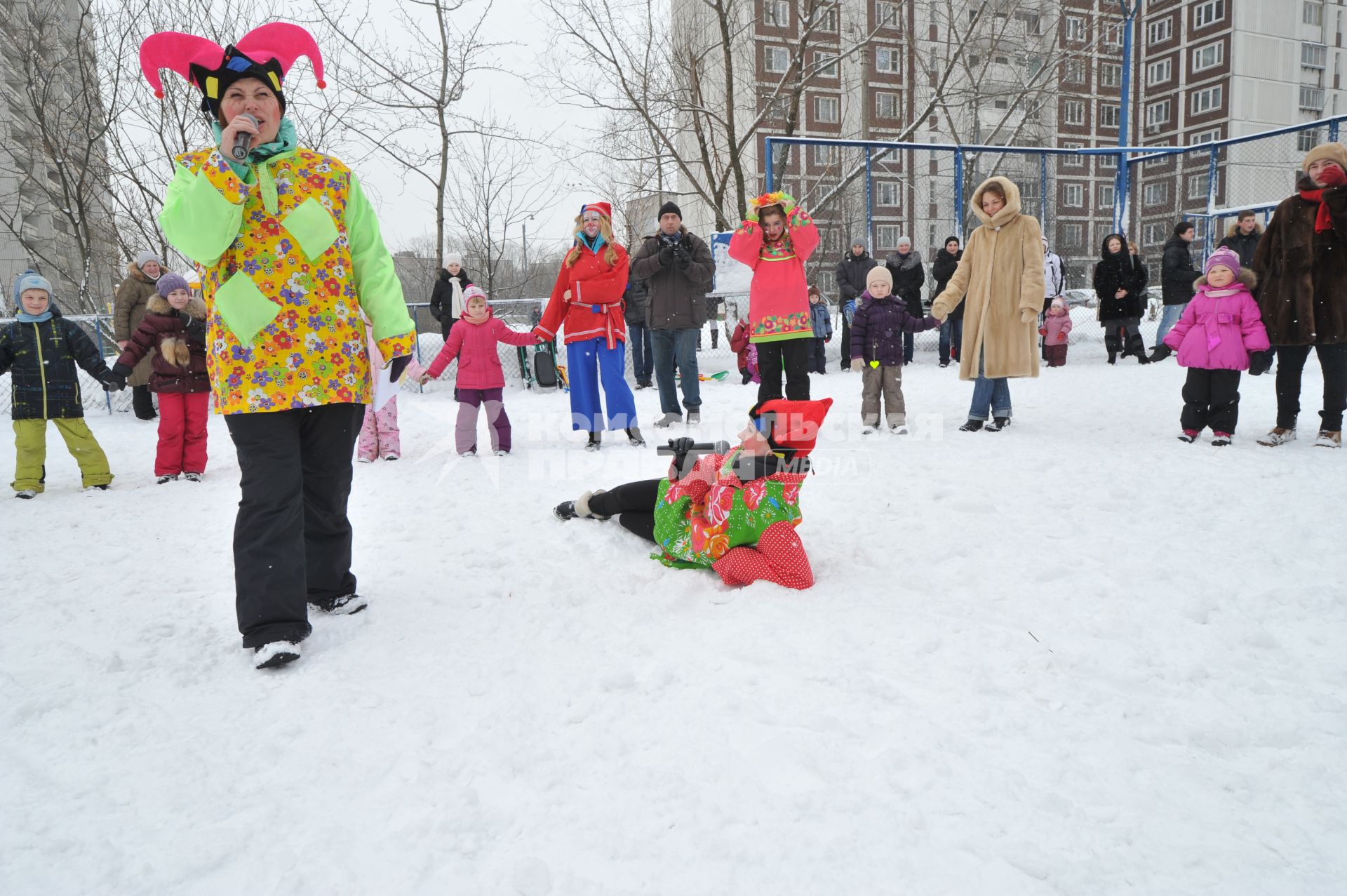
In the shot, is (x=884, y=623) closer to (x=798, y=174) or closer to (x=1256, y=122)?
(x=798, y=174)

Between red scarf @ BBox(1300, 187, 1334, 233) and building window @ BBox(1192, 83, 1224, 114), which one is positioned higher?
building window @ BBox(1192, 83, 1224, 114)

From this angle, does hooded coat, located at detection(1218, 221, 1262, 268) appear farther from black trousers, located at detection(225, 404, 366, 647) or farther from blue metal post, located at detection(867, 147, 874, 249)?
black trousers, located at detection(225, 404, 366, 647)

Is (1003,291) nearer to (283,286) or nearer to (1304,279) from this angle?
(1304,279)

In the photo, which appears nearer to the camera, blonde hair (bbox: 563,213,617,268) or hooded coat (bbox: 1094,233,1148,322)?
blonde hair (bbox: 563,213,617,268)

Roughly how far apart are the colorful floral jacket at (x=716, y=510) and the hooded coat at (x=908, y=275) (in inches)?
338

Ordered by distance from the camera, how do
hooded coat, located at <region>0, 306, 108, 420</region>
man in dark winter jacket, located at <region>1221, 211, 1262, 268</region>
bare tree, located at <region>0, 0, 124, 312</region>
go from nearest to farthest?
1. hooded coat, located at <region>0, 306, 108, 420</region>
2. man in dark winter jacket, located at <region>1221, 211, 1262, 268</region>
3. bare tree, located at <region>0, 0, 124, 312</region>

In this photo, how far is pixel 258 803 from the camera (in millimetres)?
1883

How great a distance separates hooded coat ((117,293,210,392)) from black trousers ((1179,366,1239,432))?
744 centimetres

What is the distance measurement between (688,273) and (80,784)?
5959 mm

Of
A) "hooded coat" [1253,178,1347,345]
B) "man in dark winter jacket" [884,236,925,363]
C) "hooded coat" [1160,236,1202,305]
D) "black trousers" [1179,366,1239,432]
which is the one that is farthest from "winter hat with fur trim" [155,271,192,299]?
"hooded coat" [1160,236,1202,305]

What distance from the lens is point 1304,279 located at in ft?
16.9

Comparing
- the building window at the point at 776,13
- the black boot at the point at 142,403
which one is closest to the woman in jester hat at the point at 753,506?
the black boot at the point at 142,403

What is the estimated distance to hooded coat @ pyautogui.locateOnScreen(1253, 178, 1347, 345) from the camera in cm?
505

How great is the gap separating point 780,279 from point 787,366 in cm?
72
